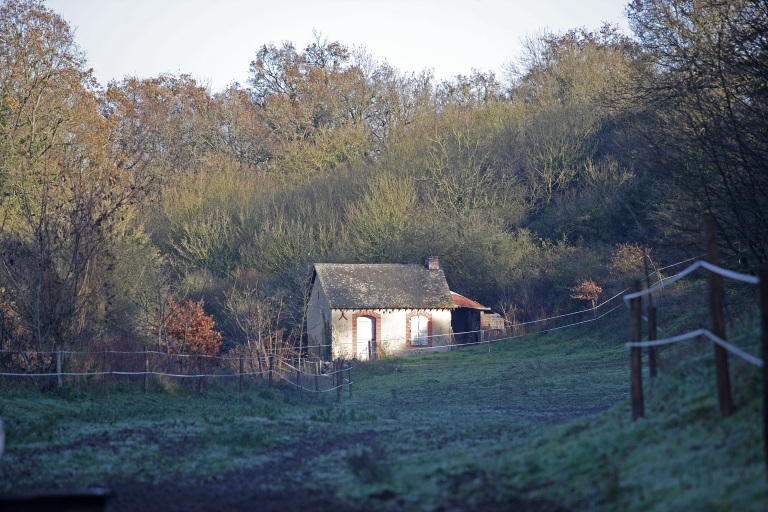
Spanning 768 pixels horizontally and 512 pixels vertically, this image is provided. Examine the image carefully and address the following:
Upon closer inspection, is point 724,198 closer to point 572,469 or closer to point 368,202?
point 572,469

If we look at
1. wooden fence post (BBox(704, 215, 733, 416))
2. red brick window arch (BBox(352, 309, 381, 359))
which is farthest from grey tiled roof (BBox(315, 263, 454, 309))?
wooden fence post (BBox(704, 215, 733, 416))

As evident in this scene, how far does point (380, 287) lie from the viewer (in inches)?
1713

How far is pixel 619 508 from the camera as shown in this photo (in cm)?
597

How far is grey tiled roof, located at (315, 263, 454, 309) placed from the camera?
42469mm

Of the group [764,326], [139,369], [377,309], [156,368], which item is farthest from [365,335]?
[764,326]

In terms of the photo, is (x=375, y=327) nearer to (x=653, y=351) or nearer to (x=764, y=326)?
(x=653, y=351)

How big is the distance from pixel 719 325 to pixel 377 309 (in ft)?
118

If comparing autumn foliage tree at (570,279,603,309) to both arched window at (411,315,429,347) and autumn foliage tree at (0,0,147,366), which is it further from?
autumn foliage tree at (0,0,147,366)

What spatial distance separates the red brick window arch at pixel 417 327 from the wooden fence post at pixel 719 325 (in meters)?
36.0

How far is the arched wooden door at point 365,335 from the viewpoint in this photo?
139ft

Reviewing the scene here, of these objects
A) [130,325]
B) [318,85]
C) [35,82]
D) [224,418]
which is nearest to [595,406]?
[224,418]

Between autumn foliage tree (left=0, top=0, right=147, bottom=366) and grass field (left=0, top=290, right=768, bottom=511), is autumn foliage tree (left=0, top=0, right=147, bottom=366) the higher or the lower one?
the higher one

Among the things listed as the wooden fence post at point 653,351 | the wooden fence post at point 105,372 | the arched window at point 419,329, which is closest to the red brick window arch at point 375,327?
the arched window at point 419,329

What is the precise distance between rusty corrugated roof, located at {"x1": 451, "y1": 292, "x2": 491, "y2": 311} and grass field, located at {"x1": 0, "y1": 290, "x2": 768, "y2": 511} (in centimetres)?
2576
